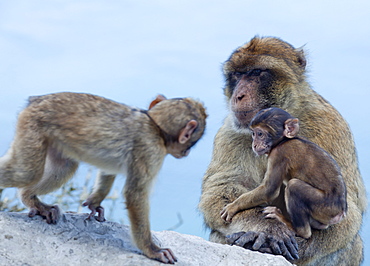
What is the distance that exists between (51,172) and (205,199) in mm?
1752

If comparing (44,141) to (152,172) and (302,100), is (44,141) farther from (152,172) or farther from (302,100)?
(302,100)

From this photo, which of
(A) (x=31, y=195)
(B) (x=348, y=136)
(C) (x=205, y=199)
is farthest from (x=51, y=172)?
(B) (x=348, y=136)

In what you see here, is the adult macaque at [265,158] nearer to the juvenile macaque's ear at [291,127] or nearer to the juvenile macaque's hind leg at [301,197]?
the juvenile macaque's hind leg at [301,197]

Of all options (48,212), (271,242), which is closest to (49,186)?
(48,212)

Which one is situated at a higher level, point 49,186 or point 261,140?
point 261,140

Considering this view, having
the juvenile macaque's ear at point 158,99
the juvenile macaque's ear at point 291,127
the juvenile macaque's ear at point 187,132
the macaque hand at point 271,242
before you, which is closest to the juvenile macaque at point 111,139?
the juvenile macaque's ear at point 187,132

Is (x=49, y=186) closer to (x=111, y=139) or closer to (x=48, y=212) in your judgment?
(x=48, y=212)

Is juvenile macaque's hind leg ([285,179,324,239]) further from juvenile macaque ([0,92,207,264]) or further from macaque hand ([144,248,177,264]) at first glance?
macaque hand ([144,248,177,264])

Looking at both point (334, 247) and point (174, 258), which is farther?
point (334, 247)

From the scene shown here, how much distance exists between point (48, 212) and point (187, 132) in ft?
3.53

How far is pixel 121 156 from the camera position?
3.27 metres

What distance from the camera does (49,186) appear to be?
3.62 m

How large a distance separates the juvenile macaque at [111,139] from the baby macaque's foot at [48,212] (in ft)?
0.85

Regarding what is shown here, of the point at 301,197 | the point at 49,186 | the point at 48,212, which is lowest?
the point at 48,212
